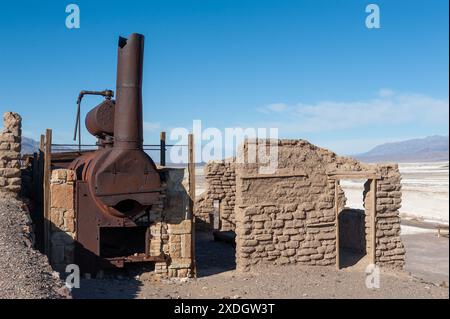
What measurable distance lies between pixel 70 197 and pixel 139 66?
314 cm

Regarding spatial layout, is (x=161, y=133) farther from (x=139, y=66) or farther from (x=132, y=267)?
(x=132, y=267)

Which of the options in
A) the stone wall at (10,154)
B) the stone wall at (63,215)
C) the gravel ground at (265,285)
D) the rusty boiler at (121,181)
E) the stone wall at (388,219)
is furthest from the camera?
the stone wall at (388,219)

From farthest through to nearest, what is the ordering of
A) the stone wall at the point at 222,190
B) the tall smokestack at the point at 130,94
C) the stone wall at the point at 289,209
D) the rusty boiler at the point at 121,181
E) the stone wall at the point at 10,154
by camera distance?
the stone wall at the point at 222,190 < the stone wall at the point at 289,209 < the stone wall at the point at 10,154 < the tall smokestack at the point at 130,94 < the rusty boiler at the point at 121,181

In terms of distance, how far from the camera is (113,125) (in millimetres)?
11078

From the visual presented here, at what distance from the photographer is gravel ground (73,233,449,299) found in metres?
9.21

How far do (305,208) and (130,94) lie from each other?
4803 millimetres

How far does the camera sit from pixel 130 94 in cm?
1010

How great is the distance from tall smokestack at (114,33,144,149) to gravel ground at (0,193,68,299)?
259 cm

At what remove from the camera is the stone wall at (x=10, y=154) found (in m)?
10.4

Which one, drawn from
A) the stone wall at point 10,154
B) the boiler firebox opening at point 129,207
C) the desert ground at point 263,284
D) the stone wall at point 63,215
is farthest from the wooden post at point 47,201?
the boiler firebox opening at point 129,207

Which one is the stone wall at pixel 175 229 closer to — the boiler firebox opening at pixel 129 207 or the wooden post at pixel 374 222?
the boiler firebox opening at pixel 129 207

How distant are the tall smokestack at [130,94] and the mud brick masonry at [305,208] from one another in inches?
101

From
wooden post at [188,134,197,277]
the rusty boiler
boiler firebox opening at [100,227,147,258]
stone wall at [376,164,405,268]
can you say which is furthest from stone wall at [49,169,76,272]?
stone wall at [376,164,405,268]
